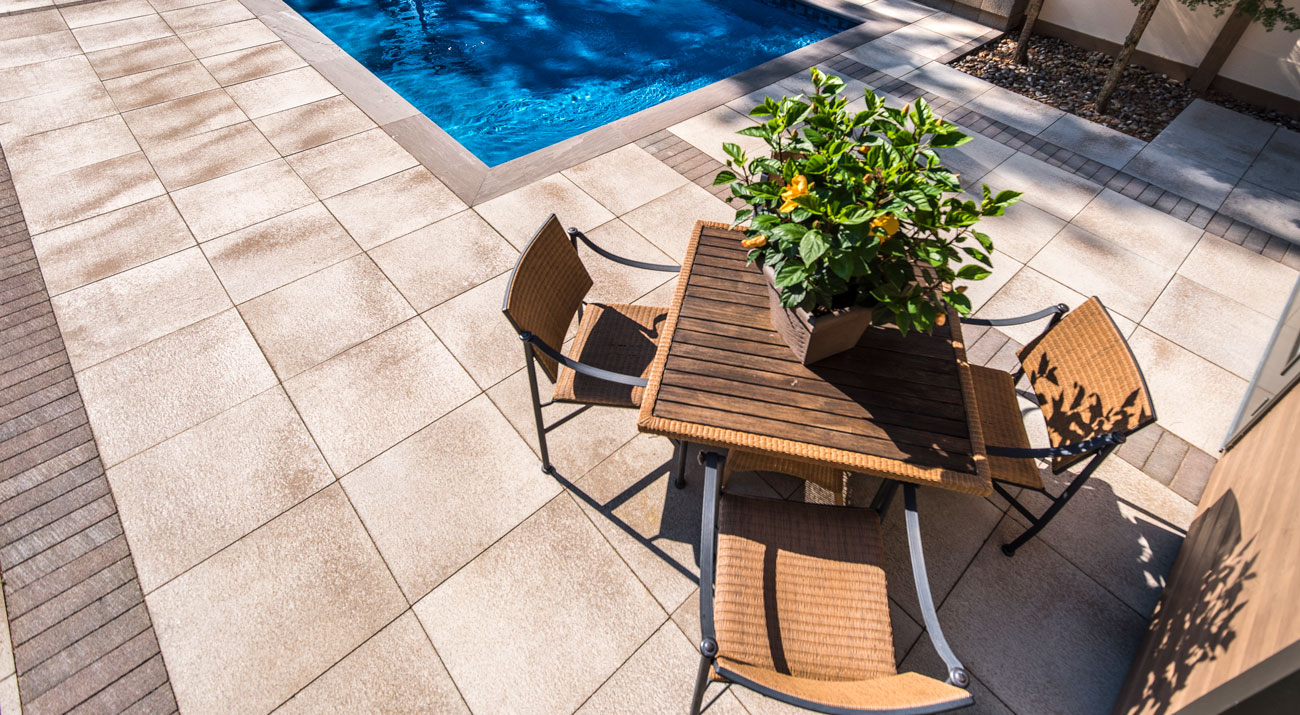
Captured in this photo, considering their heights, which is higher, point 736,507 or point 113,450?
point 736,507

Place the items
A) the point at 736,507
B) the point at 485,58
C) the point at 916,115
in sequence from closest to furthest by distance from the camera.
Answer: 1. the point at 916,115
2. the point at 736,507
3. the point at 485,58

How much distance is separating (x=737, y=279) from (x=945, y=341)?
2.81 ft

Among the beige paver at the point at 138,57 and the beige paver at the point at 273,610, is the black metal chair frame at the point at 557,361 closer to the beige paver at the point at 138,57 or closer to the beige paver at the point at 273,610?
the beige paver at the point at 273,610

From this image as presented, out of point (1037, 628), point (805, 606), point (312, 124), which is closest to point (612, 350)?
point (805, 606)

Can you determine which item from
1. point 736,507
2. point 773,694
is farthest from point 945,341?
point 773,694

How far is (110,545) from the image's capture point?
2586 millimetres

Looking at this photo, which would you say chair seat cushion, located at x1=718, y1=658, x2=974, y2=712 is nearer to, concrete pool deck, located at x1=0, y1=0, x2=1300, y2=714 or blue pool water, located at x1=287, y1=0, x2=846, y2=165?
concrete pool deck, located at x1=0, y1=0, x2=1300, y2=714

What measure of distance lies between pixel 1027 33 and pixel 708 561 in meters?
6.82

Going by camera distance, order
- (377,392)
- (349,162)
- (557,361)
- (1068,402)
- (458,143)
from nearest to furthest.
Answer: (1068,402)
(557,361)
(377,392)
(349,162)
(458,143)

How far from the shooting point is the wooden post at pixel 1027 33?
19.0 feet

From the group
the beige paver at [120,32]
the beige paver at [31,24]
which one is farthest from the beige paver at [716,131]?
the beige paver at [31,24]

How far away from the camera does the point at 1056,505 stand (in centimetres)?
232

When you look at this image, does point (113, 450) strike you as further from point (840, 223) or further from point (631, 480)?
point (840, 223)

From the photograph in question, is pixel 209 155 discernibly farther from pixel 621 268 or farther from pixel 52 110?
pixel 621 268
